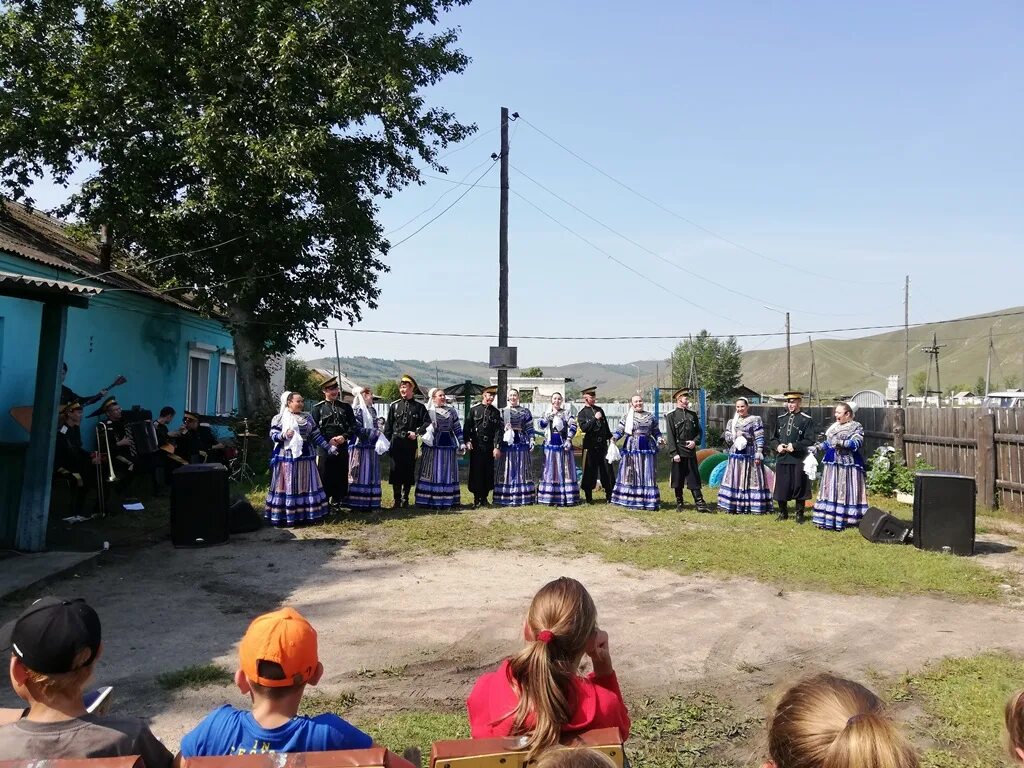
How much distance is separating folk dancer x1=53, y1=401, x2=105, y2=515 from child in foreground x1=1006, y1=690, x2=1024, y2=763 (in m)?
11.4

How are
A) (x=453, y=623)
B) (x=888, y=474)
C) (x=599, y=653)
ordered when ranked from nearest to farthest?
(x=599, y=653), (x=453, y=623), (x=888, y=474)

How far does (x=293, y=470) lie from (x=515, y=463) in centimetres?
367

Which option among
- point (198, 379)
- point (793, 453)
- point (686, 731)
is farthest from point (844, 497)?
point (198, 379)

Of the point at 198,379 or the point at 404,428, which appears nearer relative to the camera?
the point at 404,428

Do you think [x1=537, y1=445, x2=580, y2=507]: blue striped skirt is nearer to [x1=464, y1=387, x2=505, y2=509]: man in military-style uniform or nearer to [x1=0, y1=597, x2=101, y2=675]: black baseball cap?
[x1=464, y1=387, x2=505, y2=509]: man in military-style uniform

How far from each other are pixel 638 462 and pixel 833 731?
447 inches

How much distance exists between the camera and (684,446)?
13.1m

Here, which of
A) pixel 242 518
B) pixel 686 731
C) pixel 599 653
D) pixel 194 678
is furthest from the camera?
pixel 242 518

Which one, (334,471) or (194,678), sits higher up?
(334,471)

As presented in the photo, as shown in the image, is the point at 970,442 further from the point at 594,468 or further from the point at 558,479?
the point at 558,479

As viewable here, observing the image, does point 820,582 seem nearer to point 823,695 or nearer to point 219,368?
point 823,695

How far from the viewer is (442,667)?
19.4 feet

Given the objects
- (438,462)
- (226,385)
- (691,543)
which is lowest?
(691,543)

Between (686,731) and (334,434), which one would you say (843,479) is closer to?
(334,434)
